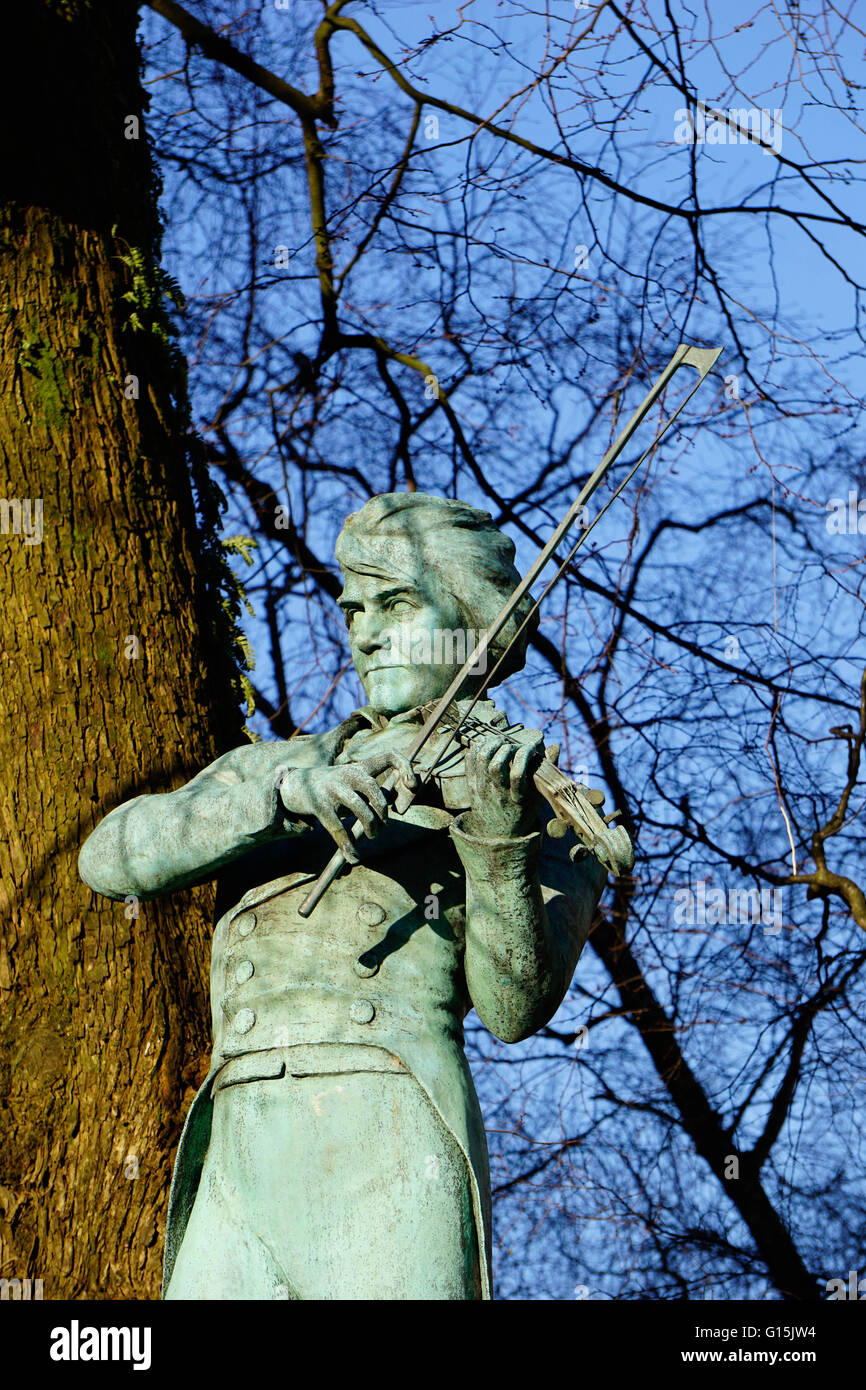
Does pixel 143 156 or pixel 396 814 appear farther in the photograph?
pixel 143 156

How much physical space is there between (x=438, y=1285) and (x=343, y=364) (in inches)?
255

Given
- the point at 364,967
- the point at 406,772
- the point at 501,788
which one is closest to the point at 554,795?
the point at 501,788

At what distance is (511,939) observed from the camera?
A: 163 inches

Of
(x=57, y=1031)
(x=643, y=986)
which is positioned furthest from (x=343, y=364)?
(x=57, y=1031)

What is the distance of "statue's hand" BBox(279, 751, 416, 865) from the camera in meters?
3.96

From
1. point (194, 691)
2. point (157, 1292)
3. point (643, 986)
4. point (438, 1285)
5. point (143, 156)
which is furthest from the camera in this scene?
point (643, 986)

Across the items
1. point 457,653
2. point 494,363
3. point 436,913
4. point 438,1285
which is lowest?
point 438,1285

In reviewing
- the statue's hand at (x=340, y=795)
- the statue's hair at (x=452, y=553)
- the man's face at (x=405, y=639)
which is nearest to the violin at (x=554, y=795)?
the statue's hand at (x=340, y=795)

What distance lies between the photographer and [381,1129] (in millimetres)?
4059

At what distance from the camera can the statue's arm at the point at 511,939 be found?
4055 millimetres

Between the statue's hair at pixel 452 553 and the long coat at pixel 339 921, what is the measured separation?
1.23ft

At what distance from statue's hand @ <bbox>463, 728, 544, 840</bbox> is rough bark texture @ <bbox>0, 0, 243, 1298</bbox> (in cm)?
166

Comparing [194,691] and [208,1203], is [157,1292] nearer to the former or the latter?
[208,1203]

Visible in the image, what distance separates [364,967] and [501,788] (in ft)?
1.79
